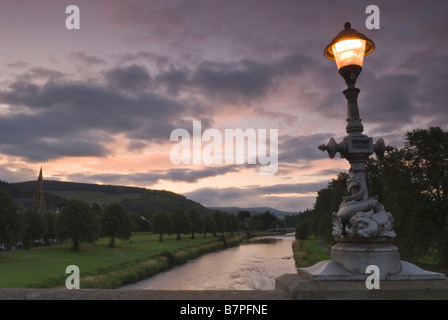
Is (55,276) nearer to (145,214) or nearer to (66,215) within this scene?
(66,215)

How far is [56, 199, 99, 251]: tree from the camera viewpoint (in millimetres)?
56469

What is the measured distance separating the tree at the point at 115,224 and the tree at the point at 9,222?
2109 cm

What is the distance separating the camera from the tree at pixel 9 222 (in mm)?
43969

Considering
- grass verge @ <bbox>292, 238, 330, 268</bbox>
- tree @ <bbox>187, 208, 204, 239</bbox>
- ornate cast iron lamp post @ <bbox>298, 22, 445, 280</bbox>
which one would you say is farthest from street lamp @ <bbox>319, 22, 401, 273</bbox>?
tree @ <bbox>187, 208, 204, 239</bbox>

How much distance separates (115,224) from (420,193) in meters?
53.8

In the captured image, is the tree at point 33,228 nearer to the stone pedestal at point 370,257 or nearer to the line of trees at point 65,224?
the line of trees at point 65,224

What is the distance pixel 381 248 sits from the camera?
4785 millimetres

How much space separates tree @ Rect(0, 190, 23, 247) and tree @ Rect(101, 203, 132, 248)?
2109 cm

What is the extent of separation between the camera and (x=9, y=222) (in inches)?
1780

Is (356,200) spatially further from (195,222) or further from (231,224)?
(231,224)

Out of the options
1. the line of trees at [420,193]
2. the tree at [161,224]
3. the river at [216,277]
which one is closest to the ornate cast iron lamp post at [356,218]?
the line of trees at [420,193]

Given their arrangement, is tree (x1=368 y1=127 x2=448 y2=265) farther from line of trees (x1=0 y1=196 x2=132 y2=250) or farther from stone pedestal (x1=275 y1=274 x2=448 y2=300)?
line of trees (x1=0 y1=196 x2=132 y2=250)

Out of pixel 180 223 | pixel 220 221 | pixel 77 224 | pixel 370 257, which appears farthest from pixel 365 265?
pixel 220 221
